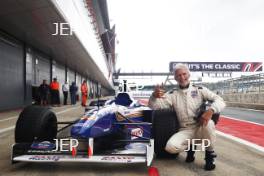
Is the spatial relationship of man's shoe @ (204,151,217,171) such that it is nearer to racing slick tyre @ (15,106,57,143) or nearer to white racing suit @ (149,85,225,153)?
white racing suit @ (149,85,225,153)

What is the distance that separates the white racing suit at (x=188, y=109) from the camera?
370cm

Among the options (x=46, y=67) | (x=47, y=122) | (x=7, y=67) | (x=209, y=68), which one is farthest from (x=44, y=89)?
(x=209, y=68)

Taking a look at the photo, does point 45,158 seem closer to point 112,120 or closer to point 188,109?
point 112,120

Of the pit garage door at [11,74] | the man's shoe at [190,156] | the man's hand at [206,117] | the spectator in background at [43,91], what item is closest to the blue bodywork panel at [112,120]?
the man's shoe at [190,156]

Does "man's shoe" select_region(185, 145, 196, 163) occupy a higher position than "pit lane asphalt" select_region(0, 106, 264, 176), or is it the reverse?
"man's shoe" select_region(185, 145, 196, 163)

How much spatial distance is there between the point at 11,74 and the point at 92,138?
35.3 ft

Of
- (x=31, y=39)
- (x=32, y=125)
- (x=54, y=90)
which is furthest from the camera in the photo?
(x=54, y=90)

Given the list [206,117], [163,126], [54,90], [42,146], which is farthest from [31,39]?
[206,117]

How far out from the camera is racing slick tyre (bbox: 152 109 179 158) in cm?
396

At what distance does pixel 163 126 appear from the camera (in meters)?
3.97

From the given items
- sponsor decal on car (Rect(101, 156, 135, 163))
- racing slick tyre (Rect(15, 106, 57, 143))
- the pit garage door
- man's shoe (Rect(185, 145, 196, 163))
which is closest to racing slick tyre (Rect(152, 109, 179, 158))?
man's shoe (Rect(185, 145, 196, 163))

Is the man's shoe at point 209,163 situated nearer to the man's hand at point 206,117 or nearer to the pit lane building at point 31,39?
the man's hand at point 206,117

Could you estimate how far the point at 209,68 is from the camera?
66.6 metres

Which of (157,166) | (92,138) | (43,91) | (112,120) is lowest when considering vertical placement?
(157,166)
